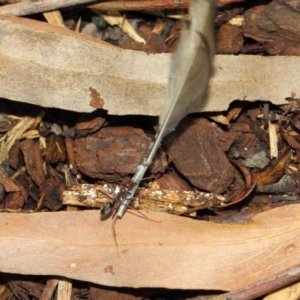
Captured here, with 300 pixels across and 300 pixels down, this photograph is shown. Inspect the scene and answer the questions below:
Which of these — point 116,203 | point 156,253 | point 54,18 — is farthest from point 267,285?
point 54,18

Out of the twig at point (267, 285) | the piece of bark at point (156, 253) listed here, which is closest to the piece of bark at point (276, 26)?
the piece of bark at point (156, 253)

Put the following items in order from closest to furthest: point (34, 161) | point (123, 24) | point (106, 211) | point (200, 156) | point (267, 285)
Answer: point (267, 285)
point (106, 211)
point (200, 156)
point (34, 161)
point (123, 24)

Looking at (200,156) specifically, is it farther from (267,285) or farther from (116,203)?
(267,285)

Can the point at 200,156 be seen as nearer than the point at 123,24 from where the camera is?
Yes

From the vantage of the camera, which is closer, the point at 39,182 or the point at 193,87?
the point at 193,87

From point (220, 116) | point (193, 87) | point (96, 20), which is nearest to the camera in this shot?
point (193, 87)

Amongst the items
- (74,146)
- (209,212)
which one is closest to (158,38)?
(74,146)

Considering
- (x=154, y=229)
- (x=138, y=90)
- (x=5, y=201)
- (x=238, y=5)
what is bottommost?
(x=5, y=201)

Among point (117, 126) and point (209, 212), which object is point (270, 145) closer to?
point (209, 212)
